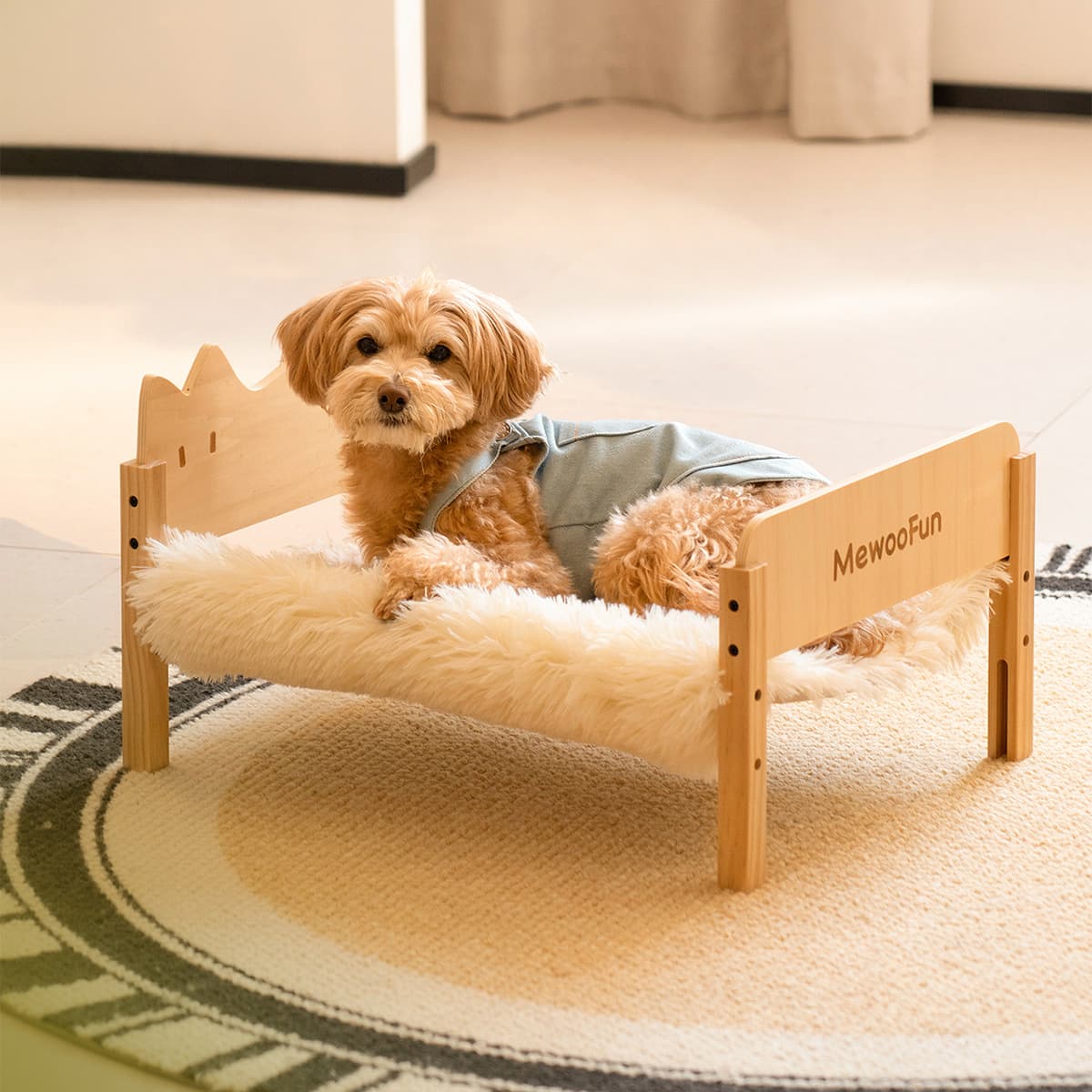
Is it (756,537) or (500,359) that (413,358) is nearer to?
(500,359)

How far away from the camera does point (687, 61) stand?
5.73m

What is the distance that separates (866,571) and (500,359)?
1.38ft

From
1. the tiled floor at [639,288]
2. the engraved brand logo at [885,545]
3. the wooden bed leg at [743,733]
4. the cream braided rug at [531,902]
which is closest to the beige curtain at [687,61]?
the tiled floor at [639,288]

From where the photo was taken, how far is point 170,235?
4371mm

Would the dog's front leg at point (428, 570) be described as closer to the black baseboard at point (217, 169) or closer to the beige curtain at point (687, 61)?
the black baseboard at point (217, 169)

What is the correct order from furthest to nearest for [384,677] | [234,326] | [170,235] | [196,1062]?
[170,235] → [234,326] → [384,677] → [196,1062]

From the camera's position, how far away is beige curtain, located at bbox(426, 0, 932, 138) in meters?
5.22

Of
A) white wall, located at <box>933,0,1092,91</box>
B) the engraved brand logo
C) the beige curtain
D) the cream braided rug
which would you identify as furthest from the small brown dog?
white wall, located at <box>933,0,1092,91</box>

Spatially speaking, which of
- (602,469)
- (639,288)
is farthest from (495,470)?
(639,288)

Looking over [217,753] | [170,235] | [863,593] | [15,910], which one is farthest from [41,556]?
→ [170,235]

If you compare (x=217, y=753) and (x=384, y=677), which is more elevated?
(x=384, y=677)

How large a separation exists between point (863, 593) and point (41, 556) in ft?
4.37

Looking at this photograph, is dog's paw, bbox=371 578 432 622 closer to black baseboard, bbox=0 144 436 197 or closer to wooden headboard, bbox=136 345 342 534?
wooden headboard, bbox=136 345 342 534

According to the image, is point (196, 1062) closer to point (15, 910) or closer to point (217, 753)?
point (15, 910)
